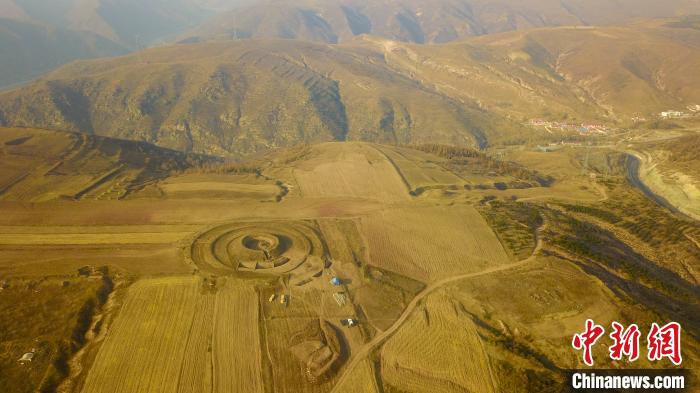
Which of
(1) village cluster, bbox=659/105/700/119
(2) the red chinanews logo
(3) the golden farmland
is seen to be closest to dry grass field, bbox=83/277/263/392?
(3) the golden farmland

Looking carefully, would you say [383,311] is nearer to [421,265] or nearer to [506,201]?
[421,265]

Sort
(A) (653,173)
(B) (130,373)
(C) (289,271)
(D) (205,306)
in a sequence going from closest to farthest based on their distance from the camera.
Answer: (B) (130,373) < (D) (205,306) < (C) (289,271) < (A) (653,173)

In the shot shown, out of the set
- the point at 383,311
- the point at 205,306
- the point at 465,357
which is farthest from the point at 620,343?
the point at 205,306

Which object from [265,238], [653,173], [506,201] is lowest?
[653,173]

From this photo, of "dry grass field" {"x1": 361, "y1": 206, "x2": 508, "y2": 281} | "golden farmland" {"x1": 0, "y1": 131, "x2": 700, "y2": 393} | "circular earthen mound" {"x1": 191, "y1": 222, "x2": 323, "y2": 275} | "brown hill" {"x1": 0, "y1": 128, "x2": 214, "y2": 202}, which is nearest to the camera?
"golden farmland" {"x1": 0, "y1": 131, "x2": 700, "y2": 393}

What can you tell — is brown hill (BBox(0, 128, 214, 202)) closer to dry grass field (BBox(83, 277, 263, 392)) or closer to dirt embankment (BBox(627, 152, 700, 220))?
dry grass field (BBox(83, 277, 263, 392))

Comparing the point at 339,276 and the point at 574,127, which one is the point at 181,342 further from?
the point at 574,127
